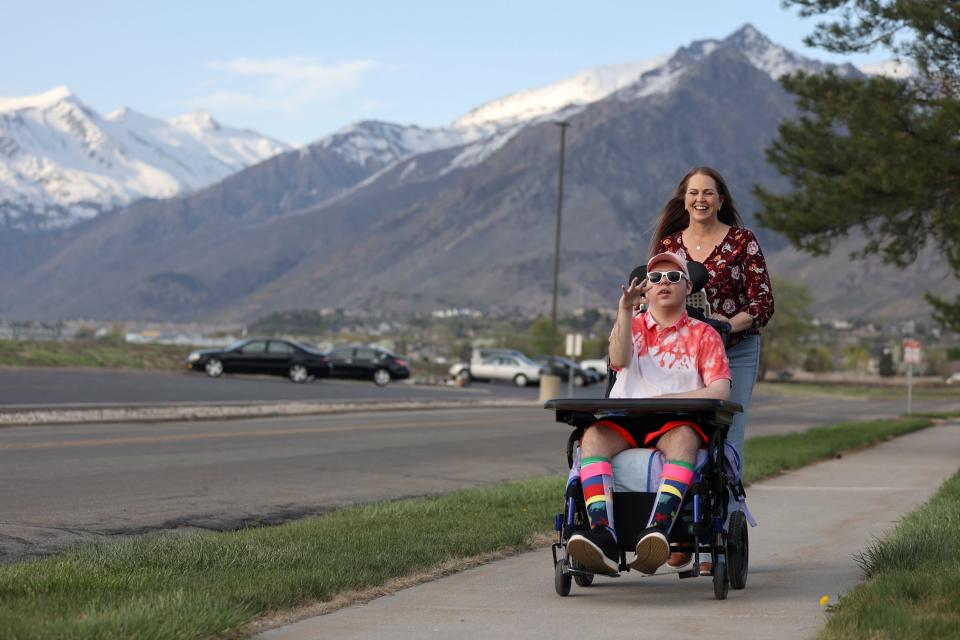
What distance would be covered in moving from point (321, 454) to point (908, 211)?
37.7 feet

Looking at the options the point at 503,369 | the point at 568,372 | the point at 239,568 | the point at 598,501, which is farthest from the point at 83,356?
the point at 598,501

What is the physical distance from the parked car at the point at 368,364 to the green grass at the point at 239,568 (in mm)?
42228

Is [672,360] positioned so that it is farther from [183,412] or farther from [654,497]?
[183,412]

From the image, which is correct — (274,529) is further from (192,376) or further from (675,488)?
(192,376)

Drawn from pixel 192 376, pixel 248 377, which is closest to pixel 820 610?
pixel 192 376

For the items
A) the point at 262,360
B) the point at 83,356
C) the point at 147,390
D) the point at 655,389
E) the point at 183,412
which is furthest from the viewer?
the point at 83,356

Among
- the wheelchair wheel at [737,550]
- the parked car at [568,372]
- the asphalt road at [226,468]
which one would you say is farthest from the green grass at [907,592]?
the parked car at [568,372]

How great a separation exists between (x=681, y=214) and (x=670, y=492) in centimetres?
222

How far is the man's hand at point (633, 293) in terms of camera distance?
24.8ft

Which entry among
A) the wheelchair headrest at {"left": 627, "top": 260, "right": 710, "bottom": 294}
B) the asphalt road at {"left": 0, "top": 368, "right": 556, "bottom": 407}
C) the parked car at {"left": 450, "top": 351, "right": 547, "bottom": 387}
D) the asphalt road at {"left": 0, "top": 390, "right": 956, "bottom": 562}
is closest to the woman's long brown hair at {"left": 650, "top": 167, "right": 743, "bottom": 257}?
the wheelchair headrest at {"left": 627, "top": 260, "right": 710, "bottom": 294}

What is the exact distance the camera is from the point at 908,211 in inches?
1011

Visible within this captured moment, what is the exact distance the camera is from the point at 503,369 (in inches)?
2721

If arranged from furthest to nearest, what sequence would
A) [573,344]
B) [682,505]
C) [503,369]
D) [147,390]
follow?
[503,369] → [573,344] → [147,390] → [682,505]

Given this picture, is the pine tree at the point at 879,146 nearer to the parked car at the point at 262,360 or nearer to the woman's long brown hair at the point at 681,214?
the woman's long brown hair at the point at 681,214
